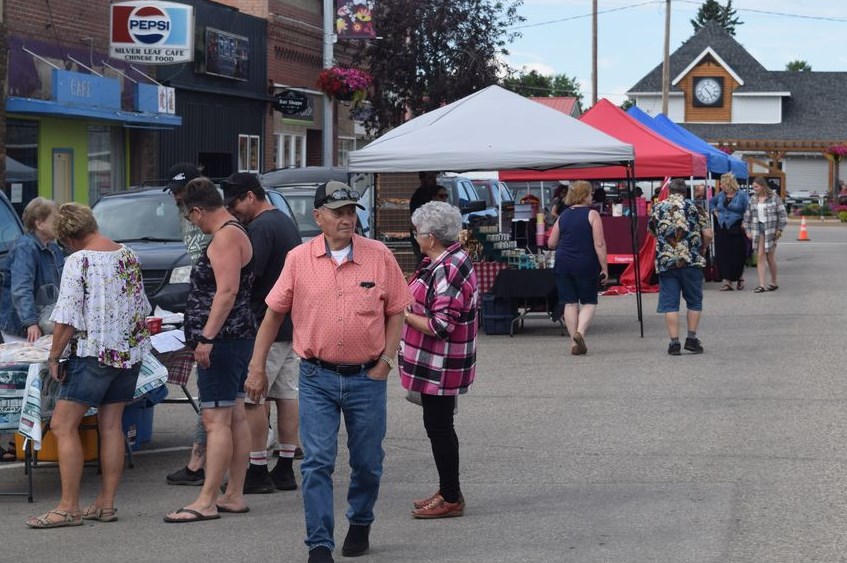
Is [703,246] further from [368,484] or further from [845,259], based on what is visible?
[845,259]

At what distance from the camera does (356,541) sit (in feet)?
22.7

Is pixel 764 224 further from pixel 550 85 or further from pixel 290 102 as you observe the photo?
pixel 550 85

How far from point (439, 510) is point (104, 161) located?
18.7 m

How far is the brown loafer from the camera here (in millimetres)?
7762

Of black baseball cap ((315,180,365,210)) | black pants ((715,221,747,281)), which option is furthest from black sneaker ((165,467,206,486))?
black pants ((715,221,747,281))

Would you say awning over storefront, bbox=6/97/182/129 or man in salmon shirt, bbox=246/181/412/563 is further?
awning over storefront, bbox=6/97/182/129

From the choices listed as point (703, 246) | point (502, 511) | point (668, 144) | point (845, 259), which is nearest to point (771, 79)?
point (845, 259)

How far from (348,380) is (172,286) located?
7.75m

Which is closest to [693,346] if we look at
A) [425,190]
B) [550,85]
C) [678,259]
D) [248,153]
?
[678,259]

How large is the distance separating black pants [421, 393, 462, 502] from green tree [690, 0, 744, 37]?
12827cm

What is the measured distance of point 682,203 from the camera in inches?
587

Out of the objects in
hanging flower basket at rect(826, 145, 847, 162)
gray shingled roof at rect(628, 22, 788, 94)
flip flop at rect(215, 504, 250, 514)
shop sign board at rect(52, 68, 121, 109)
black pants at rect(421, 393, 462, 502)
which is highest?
gray shingled roof at rect(628, 22, 788, 94)

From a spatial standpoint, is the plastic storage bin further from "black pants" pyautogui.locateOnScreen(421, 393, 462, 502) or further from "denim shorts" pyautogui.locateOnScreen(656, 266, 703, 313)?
"denim shorts" pyautogui.locateOnScreen(656, 266, 703, 313)

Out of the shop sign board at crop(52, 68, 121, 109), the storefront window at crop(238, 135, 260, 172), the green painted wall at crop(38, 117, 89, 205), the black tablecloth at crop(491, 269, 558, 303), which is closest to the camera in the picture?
the black tablecloth at crop(491, 269, 558, 303)
